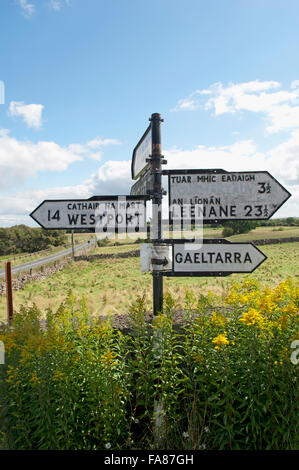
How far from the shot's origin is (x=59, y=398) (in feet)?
9.05

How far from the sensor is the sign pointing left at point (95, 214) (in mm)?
4161

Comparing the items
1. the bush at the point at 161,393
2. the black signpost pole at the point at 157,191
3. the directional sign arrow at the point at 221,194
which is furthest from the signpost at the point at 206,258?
the bush at the point at 161,393

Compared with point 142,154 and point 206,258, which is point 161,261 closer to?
point 206,258

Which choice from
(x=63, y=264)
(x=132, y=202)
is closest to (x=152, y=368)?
(x=132, y=202)

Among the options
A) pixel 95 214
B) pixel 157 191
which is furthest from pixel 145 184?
pixel 95 214

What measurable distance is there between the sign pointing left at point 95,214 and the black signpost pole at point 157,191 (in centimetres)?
19

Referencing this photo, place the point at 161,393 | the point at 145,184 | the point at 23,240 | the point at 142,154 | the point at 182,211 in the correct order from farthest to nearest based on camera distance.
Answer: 1. the point at 23,240
2. the point at 142,154
3. the point at 145,184
4. the point at 182,211
5. the point at 161,393

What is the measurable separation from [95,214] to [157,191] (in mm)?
945

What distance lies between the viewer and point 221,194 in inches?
164

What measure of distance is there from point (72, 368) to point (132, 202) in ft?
7.45

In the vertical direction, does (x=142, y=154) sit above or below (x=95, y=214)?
above

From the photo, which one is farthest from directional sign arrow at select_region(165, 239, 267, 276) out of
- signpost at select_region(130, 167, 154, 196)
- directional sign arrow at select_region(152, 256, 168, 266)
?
signpost at select_region(130, 167, 154, 196)
